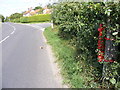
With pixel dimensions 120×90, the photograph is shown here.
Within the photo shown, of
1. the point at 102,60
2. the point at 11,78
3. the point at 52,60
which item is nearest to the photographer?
the point at 102,60

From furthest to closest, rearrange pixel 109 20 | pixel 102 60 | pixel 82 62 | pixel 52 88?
pixel 82 62 < pixel 52 88 < pixel 102 60 < pixel 109 20

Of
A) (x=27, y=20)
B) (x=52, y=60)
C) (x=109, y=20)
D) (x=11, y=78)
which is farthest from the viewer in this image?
(x=27, y=20)

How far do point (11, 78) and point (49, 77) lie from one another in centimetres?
122

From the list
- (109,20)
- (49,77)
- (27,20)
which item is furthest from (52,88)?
(27,20)

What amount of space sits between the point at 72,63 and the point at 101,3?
2.60m

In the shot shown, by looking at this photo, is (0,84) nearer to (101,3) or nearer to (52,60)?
(52,60)

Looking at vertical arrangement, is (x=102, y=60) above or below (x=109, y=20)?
below

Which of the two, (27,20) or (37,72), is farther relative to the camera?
Result: (27,20)

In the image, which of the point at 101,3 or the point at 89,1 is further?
the point at 89,1

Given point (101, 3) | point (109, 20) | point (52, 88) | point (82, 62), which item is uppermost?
point (101, 3)

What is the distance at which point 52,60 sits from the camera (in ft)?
21.1

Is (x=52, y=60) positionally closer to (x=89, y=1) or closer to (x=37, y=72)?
(x=37, y=72)

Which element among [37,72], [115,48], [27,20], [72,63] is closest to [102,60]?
[115,48]

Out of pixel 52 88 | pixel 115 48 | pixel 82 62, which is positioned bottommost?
pixel 52 88
